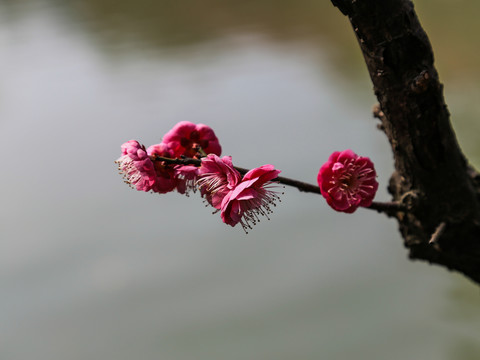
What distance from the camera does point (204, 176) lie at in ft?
1.70

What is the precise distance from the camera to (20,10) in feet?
10.6

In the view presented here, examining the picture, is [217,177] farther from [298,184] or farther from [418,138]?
[418,138]

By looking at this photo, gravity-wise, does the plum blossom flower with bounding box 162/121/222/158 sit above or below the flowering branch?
above

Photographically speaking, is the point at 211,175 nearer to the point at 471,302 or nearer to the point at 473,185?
the point at 473,185

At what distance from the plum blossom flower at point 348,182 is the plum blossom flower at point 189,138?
12 cm

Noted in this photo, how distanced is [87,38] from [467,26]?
167 centimetres

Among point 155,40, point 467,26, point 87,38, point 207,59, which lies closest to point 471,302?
point 467,26

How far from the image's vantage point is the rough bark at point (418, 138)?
519 millimetres

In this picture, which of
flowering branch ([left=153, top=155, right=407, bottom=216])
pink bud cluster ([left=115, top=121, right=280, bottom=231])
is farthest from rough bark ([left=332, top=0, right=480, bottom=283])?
pink bud cluster ([left=115, top=121, right=280, bottom=231])

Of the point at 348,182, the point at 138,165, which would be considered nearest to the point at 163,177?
the point at 138,165

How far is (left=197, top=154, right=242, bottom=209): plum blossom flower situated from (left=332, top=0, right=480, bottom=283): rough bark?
0.57 feet

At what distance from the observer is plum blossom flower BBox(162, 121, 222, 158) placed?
580 mm

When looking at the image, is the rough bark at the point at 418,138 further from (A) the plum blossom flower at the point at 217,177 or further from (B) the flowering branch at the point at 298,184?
(A) the plum blossom flower at the point at 217,177

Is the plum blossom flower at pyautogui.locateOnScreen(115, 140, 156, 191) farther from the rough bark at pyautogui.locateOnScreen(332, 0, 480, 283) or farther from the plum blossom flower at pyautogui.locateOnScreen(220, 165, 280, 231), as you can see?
the rough bark at pyautogui.locateOnScreen(332, 0, 480, 283)
